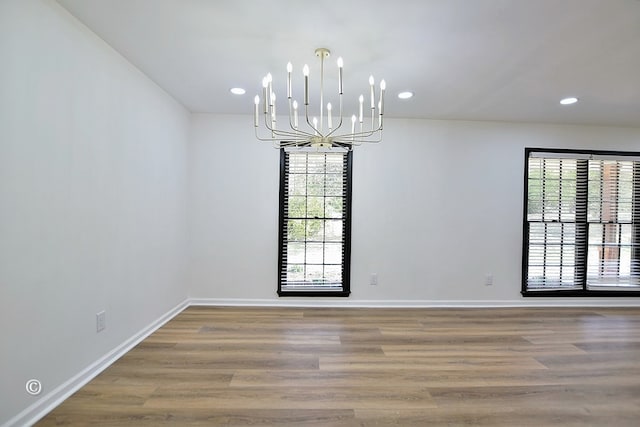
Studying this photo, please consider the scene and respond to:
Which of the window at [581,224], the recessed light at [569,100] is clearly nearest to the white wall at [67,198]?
the recessed light at [569,100]

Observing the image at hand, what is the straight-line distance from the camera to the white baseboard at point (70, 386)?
1.68 m

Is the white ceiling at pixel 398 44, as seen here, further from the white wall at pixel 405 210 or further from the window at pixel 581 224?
the window at pixel 581 224

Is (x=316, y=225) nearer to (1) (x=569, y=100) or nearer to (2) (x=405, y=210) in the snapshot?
(2) (x=405, y=210)

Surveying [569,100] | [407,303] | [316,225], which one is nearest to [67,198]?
[316,225]

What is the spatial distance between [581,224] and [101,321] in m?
5.45

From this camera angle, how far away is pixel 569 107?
340cm

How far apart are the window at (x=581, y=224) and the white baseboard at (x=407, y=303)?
0.11 m

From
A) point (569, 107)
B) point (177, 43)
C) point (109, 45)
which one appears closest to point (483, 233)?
point (569, 107)

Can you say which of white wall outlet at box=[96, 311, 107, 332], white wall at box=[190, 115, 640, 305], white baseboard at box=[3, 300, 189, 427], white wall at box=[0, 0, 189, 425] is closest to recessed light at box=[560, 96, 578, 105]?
white wall at box=[190, 115, 640, 305]

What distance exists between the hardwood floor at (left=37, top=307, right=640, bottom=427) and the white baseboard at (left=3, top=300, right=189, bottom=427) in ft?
0.15

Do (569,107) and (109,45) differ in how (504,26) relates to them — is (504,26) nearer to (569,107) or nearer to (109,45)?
(569,107)

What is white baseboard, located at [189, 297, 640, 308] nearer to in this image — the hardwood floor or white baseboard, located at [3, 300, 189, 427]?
the hardwood floor

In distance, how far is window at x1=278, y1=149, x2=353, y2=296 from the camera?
3.90 meters

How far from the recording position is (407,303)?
3.95 metres
